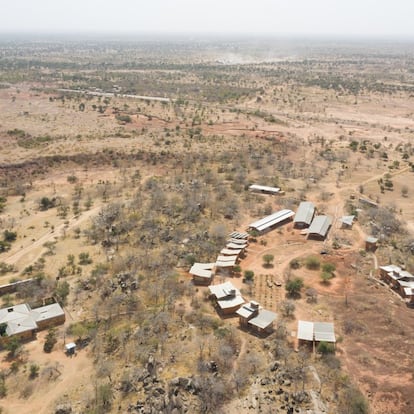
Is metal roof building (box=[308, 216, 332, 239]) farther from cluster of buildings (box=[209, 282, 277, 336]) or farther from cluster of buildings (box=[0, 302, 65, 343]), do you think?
cluster of buildings (box=[0, 302, 65, 343])

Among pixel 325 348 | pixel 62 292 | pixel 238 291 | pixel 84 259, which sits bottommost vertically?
pixel 84 259

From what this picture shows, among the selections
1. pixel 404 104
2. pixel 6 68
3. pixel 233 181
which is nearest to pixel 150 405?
pixel 233 181

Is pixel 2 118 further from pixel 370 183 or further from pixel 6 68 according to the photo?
pixel 6 68

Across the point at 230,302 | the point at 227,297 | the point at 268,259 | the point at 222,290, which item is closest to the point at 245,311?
the point at 230,302

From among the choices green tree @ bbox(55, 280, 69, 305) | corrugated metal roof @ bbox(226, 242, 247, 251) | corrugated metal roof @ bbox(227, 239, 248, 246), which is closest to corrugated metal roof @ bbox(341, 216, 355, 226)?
corrugated metal roof @ bbox(227, 239, 248, 246)

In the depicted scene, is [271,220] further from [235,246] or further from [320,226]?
[235,246]
